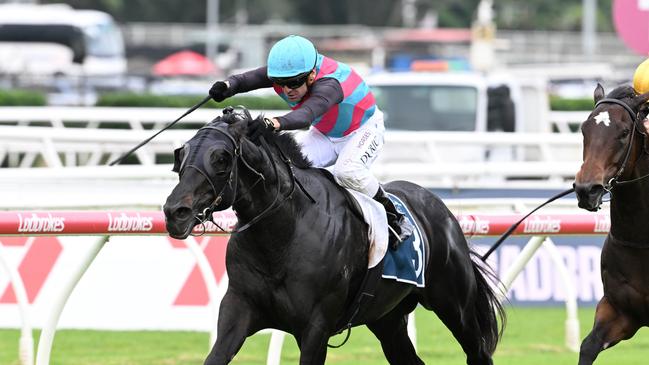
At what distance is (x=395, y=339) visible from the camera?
6551mm

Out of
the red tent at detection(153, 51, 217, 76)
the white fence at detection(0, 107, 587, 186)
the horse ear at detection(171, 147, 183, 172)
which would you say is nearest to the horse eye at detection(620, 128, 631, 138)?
the horse ear at detection(171, 147, 183, 172)

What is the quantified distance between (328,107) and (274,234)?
1.79 ft

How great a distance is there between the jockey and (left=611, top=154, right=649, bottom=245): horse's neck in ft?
2.90

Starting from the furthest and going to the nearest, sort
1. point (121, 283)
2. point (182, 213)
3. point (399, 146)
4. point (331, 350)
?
point (399, 146) < point (121, 283) < point (331, 350) < point (182, 213)

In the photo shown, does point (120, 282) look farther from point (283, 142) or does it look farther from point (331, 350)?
point (283, 142)

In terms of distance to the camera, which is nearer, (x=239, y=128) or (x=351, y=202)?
(x=239, y=128)

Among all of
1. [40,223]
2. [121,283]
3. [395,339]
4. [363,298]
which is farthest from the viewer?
[121,283]

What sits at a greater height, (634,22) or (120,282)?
(634,22)

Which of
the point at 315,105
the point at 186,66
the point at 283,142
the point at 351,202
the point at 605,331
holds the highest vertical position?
the point at 315,105

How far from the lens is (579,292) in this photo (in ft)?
33.1

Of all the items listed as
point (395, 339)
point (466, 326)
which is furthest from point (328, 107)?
point (466, 326)

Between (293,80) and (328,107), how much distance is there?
181 millimetres

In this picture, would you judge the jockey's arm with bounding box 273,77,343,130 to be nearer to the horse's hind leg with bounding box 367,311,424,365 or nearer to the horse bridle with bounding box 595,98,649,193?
the horse bridle with bounding box 595,98,649,193

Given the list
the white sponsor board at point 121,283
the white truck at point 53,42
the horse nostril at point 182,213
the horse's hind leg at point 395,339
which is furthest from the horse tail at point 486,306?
the white truck at point 53,42
